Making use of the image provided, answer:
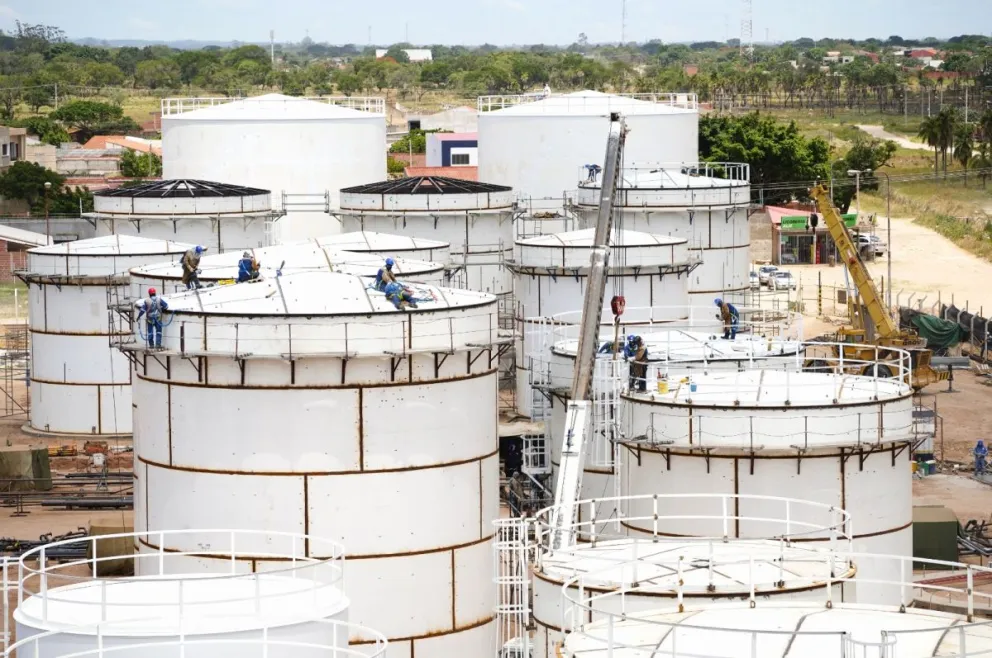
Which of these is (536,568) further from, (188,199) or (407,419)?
(188,199)

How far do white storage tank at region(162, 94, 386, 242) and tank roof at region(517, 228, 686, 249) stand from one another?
18.7 metres

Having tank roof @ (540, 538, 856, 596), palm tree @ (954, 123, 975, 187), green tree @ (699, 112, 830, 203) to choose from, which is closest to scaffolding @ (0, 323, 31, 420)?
tank roof @ (540, 538, 856, 596)

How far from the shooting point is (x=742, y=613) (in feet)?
87.1

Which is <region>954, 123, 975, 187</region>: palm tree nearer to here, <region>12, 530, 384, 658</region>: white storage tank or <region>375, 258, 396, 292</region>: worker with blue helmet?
<region>375, 258, 396, 292</region>: worker with blue helmet

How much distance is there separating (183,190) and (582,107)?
852 inches

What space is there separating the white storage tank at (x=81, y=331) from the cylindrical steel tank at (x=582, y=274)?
461 inches

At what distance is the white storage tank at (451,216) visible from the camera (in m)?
69.2

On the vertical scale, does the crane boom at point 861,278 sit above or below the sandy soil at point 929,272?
above

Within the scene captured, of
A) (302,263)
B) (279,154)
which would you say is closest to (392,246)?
(302,263)

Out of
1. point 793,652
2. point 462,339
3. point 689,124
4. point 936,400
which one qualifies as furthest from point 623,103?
point 793,652

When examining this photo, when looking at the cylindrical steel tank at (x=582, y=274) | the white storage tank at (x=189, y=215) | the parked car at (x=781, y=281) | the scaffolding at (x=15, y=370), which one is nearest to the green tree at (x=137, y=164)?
the scaffolding at (x=15, y=370)

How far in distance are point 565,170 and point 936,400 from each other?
1798 cm

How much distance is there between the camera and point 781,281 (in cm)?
10362

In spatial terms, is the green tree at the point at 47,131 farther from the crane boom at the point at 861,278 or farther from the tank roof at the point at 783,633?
the tank roof at the point at 783,633
